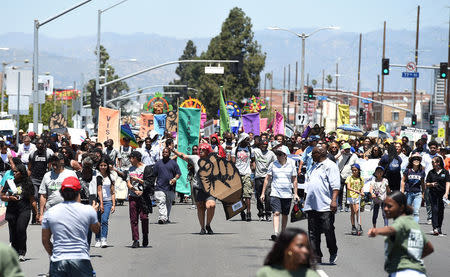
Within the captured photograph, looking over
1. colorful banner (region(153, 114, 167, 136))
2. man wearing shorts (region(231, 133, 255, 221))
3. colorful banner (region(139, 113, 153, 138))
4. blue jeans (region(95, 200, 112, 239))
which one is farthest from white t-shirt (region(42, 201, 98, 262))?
colorful banner (region(139, 113, 153, 138))

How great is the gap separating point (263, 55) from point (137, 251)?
8596 cm

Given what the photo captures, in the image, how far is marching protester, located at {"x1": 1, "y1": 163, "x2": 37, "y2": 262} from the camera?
13.4m

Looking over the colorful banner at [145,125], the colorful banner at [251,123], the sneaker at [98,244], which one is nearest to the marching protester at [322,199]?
A: the sneaker at [98,244]

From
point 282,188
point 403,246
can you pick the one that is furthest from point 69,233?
point 282,188

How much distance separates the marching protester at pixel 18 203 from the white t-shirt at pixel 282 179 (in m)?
4.46

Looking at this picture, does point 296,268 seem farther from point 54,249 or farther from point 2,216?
point 2,216

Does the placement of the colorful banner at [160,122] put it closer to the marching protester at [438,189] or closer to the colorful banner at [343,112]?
the marching protester at [438,189]

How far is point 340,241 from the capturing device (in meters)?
16.7

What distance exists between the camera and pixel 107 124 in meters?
30.2

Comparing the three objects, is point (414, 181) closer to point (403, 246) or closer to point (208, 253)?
point (208, 253)

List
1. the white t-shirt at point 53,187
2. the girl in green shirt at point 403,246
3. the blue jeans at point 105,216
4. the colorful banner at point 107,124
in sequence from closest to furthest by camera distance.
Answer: the girl in green shirt at point 403,246
the white t-shirt at point 53,187
the blue jeans at point 105,216
the colorful banner at point 107,124

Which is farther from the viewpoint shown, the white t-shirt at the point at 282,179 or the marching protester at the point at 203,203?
the marching protester at the point at 203,203

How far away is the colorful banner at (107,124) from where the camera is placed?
98.5 feet

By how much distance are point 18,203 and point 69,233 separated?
5.12 metres
